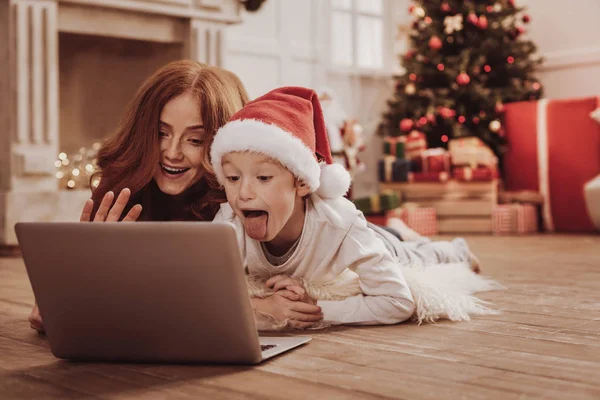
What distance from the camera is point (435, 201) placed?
13.8 feet

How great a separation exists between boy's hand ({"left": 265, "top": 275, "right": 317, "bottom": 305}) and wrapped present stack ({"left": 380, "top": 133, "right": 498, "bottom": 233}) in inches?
112

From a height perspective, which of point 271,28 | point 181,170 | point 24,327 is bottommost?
point 24,327

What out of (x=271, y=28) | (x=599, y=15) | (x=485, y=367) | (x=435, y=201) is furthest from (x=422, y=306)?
(x=599, y=15)

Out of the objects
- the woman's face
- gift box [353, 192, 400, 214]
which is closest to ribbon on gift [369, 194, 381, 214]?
gift box [353, 192, 400, 214]

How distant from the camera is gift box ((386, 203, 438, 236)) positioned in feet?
13.1

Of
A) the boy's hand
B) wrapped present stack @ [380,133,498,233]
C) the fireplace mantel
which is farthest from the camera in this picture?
wrapped present stack @ [380,133,498,233]

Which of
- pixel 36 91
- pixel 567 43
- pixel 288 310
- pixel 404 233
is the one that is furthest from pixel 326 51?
pixel 288 310

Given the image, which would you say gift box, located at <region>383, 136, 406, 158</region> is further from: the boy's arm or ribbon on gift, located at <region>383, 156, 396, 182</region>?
the boy's arm

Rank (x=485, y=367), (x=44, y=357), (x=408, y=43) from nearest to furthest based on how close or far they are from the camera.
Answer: (x=485, y=367), (x=44, y=357), (x=408, y=43)

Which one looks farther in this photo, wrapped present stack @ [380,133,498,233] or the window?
the window

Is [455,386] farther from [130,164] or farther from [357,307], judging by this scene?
[130,164]

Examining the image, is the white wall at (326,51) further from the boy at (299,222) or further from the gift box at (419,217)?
the boy at (299,222)

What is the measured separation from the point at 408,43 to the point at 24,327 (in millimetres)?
3873

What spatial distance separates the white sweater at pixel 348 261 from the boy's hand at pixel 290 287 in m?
0.04
